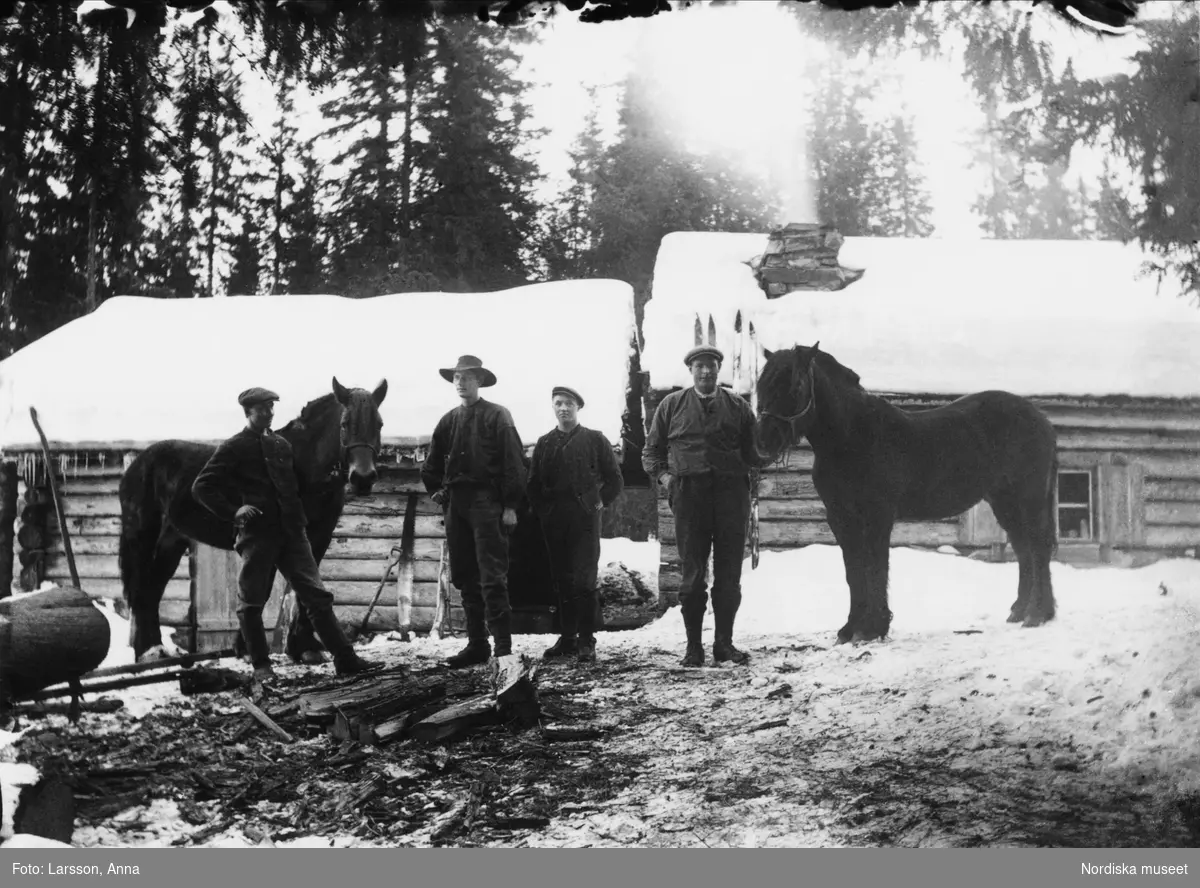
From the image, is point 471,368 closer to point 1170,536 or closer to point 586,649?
point 586,649

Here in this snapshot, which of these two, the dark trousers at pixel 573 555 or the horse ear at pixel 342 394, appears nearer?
the horse ear at pixel 342 394

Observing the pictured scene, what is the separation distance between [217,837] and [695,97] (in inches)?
153

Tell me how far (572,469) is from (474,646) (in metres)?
1.17

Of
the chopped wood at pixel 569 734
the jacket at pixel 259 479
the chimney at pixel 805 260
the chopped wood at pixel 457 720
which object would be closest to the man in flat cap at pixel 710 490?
the chopped wood at pixel 569 734

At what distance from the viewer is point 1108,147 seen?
4836 millimetres

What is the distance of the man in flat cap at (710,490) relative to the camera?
17.0ft

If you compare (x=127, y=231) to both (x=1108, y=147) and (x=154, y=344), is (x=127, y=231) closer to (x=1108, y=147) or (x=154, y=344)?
(x=154, y=344)

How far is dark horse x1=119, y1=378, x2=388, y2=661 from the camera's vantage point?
5.11 metres

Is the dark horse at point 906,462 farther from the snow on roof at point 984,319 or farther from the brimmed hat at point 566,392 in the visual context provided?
the brimmed hat at point 566,392

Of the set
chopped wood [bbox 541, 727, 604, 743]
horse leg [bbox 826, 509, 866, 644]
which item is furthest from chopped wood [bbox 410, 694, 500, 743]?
horse leg [bbox 826, 509, 866, 644]

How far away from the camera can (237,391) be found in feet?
18.1

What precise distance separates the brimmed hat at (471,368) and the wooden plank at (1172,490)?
331 cm

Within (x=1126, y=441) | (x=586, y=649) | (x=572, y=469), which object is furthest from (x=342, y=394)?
(x=1126, y=441)
